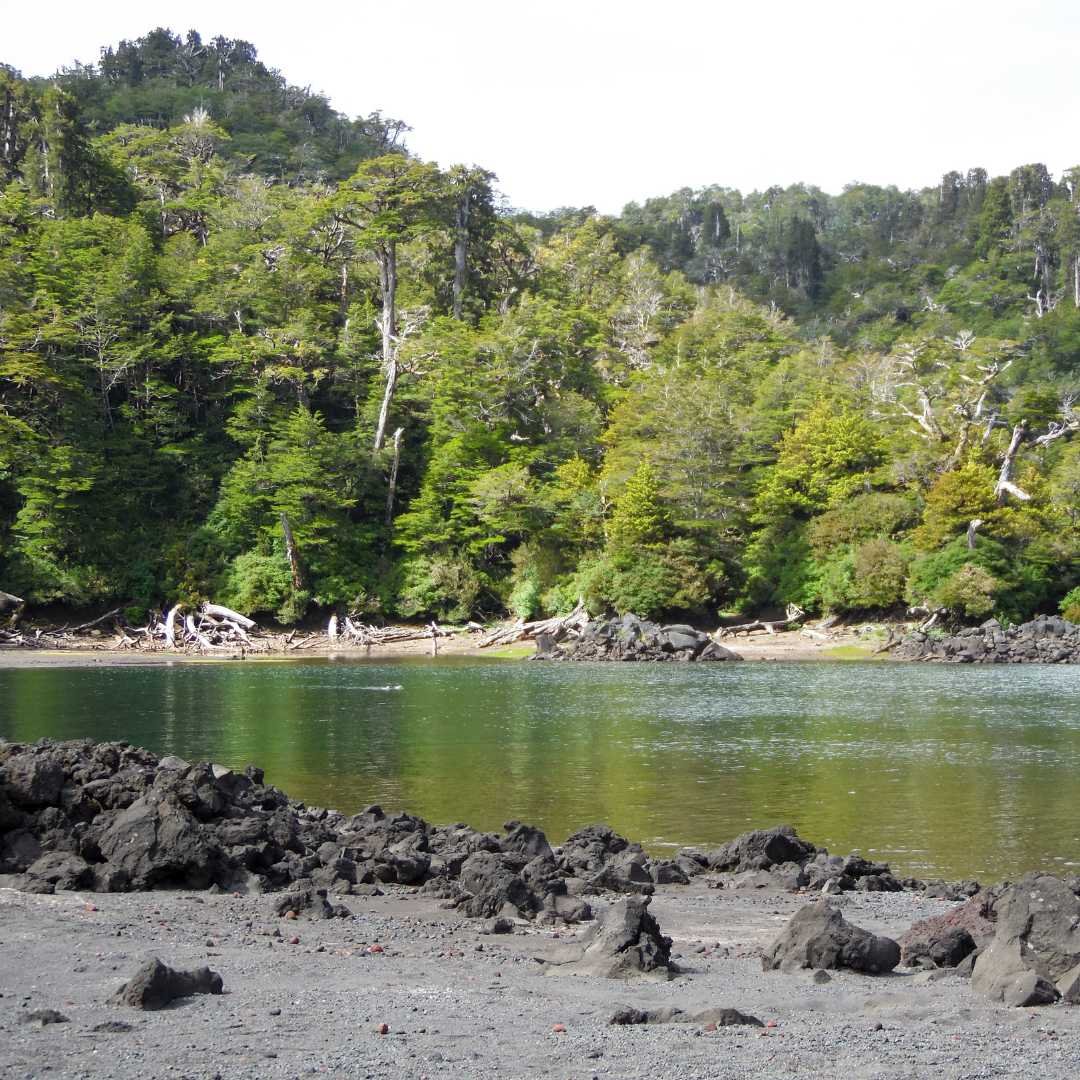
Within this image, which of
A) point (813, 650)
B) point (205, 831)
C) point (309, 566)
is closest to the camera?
point (205, 831)

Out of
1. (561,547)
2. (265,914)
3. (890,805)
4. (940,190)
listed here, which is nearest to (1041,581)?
(561,547)

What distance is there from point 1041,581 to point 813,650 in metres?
11.7

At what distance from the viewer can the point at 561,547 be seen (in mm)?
64188

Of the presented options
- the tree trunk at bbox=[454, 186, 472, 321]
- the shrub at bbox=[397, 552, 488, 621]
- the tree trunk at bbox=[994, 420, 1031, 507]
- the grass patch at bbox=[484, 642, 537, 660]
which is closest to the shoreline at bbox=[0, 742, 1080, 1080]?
the grass patch at bbox=[484, 642, 537, 660]

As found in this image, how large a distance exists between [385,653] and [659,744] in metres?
34.4

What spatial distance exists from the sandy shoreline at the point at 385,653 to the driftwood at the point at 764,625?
76 cm

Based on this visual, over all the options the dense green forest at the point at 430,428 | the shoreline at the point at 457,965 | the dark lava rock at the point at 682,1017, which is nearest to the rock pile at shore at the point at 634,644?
the dense green forest at the point at 430,428

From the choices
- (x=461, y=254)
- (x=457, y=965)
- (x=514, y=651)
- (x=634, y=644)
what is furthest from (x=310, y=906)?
(x=461, y=254)

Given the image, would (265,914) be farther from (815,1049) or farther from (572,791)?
(572,791)

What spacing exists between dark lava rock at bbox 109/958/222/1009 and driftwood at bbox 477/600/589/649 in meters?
48.2

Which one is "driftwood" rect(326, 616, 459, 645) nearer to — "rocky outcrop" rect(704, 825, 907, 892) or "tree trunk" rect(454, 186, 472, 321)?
"tree trunk" rect(454, 186, 472, 321)

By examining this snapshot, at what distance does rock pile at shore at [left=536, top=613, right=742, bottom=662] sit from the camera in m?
52.2

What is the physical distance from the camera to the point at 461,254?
76250mm

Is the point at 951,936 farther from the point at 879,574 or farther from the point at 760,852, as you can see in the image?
the point at 879,574
